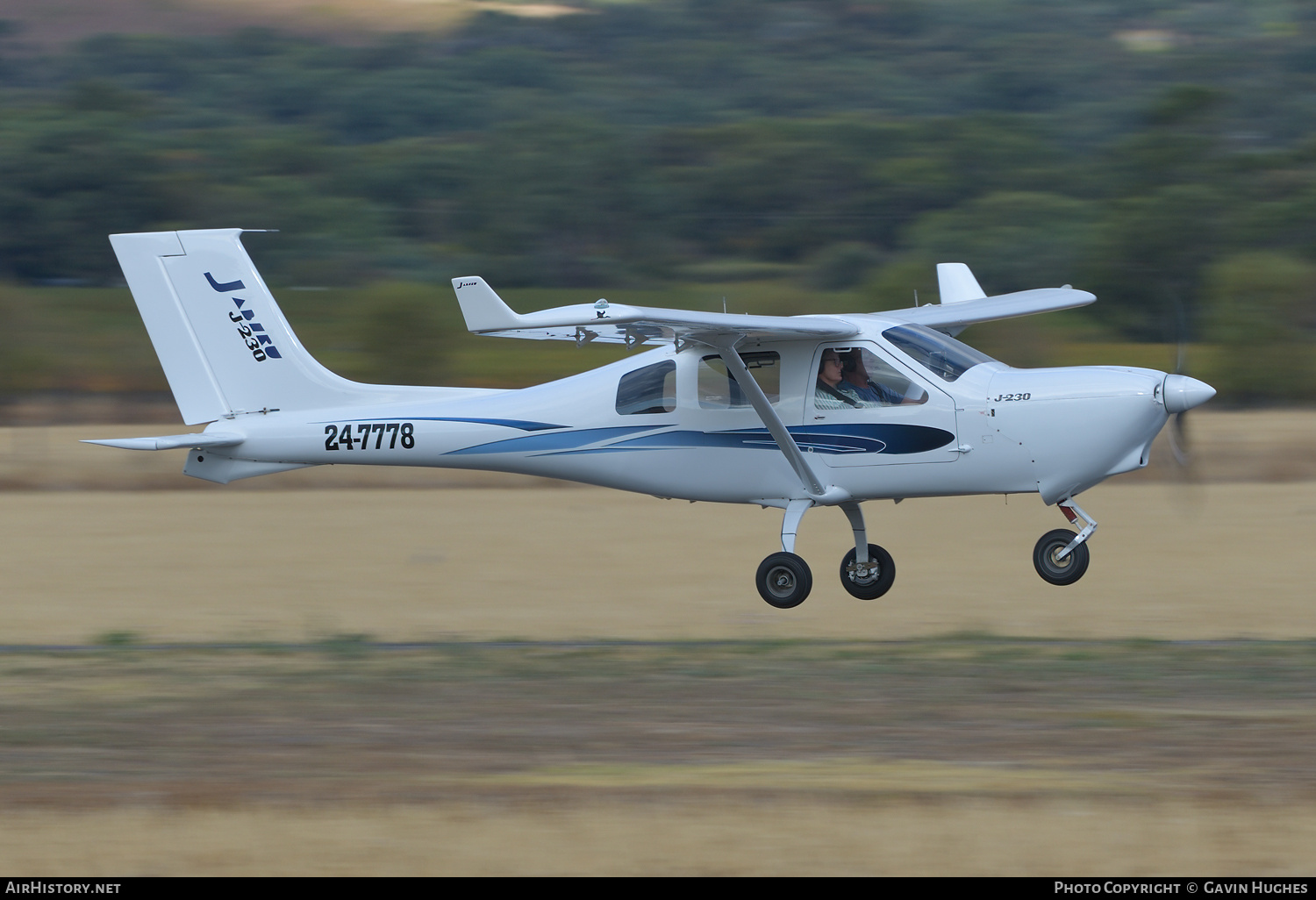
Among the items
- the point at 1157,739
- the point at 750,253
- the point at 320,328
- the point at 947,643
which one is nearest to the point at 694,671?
the point at 947,643

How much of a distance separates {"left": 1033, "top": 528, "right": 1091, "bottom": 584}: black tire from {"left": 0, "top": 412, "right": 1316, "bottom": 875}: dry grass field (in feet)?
1.80

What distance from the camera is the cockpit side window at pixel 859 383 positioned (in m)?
12.2

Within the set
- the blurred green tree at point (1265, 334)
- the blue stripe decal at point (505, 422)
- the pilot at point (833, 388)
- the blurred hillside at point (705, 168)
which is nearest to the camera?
the pilot at point (833, 388)

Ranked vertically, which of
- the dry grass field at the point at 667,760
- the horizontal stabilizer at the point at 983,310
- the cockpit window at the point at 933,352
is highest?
the horizontal stabilizer at the point at 983,310

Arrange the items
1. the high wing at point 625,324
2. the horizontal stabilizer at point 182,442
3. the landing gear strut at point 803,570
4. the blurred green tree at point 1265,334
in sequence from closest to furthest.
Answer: the high wing at point 625,324
the landing gear strut at point 803,570
the horizontal stabilizer at point 182,442
the blurred green tree at point 1265,334

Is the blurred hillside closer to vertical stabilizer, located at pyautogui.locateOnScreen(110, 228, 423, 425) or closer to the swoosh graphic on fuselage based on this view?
the swoosh graphic on fuselage

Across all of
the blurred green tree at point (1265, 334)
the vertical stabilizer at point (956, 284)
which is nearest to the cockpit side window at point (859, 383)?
the vertical stabilizer at point (956, 284)

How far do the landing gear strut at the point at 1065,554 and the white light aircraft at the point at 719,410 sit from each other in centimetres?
2

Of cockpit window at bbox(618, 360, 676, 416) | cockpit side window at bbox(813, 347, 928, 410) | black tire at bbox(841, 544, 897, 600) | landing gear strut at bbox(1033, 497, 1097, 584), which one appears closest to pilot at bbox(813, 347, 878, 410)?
cockpit side window at bbox(813, 347, 928, 410)

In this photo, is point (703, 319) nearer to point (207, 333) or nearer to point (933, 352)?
point (933, 352)

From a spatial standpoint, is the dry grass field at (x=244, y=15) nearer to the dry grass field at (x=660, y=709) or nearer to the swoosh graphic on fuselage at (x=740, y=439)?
the dry grass field at (x=660, y=709)

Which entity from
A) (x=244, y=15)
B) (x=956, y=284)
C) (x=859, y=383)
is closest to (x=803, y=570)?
(x=859, y=383)

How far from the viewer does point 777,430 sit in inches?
480

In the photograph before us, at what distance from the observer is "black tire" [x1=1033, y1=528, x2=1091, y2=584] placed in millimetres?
12133
